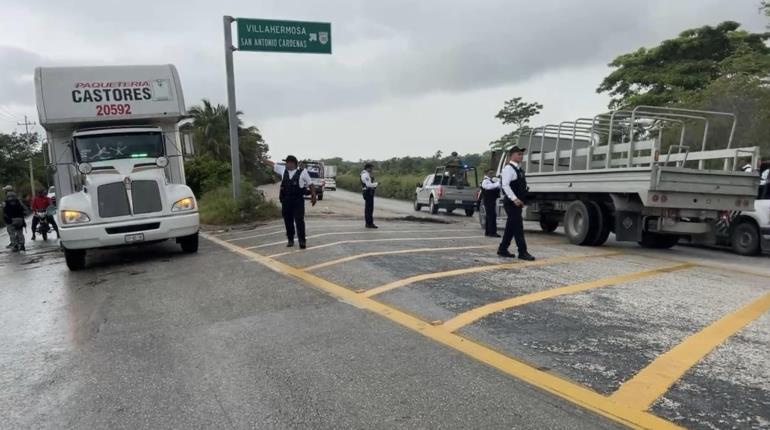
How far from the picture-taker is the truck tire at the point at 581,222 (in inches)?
438

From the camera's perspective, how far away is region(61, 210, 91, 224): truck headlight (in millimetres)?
9172

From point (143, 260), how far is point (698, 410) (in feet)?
30.1

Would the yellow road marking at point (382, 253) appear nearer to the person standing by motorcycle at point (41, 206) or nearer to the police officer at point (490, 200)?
the police officer at point (490, 200)

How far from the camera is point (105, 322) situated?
5.96 metres

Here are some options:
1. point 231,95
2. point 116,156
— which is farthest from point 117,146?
point 231,95

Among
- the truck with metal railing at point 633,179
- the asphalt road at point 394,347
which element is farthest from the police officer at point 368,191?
the asphalt road at point 394,347

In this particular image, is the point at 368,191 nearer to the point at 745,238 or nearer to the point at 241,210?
the point at 241,210

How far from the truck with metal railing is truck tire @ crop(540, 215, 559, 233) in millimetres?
70

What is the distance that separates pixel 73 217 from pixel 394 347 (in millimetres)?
6779

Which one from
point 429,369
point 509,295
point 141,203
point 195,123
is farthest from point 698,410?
point 195,123

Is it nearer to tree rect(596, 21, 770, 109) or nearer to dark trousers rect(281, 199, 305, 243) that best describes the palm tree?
tree rect(596, 21, 770, 109)

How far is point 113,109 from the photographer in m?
11.0

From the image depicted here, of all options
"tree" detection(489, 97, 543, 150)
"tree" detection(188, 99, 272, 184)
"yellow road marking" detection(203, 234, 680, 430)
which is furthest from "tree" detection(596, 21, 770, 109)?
"tree" detection(188, 99, 272, 184)

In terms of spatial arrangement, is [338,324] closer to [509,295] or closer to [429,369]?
[429,369]
